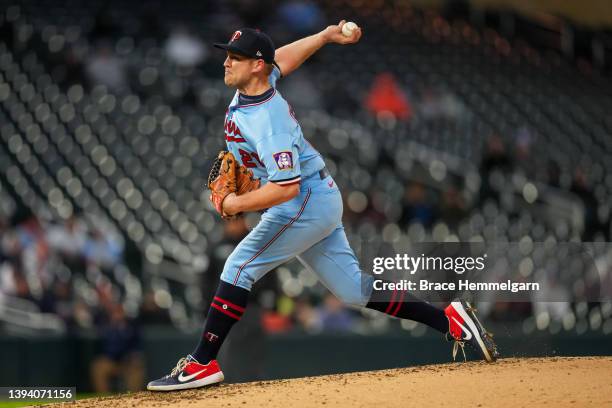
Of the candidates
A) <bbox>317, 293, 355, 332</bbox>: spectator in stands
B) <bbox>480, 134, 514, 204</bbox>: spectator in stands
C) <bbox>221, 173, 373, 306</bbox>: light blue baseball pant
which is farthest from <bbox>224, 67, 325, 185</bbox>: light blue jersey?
<bbox>480, 134, 514, 204</bbox>: spectator in stands

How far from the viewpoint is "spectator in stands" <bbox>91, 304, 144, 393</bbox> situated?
7.34 m

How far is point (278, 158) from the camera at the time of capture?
3.78 m

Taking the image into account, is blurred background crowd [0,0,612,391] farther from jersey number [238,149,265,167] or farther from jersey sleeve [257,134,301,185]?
jersey sleeve [257,134,301,185]

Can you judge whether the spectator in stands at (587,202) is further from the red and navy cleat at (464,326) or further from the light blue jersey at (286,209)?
the light blue jersey at (286,209)

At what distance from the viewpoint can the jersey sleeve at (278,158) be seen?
12.4 feet

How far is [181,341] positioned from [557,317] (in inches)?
120

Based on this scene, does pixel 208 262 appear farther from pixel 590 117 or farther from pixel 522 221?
pixel 590 117

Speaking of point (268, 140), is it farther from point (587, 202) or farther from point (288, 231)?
point (587, 202)

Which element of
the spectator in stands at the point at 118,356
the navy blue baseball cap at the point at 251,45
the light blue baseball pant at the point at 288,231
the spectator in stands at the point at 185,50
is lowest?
the spectator in stands at the point at 118,356

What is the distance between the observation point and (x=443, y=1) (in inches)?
605

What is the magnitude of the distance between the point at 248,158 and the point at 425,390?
1.26 metres

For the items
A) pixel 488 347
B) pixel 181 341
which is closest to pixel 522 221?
pixel 181 341

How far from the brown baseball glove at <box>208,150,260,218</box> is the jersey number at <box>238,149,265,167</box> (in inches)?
1.1

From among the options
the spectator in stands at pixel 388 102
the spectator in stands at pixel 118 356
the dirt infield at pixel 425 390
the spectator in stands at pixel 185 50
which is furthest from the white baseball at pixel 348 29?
the spectator in stands at pixel 185 50
